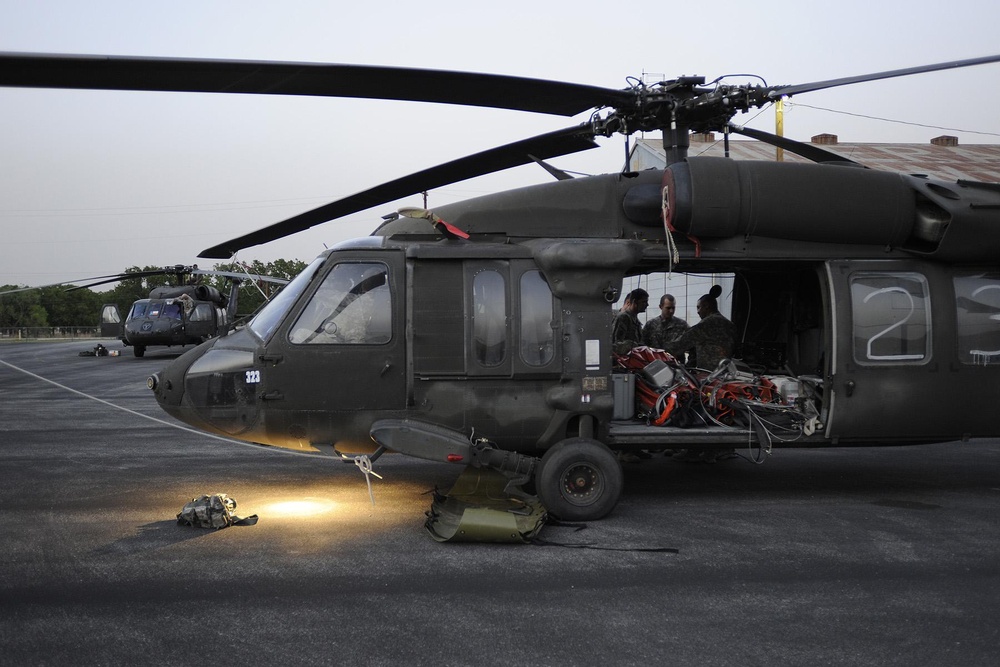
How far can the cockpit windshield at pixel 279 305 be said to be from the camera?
6.85 m

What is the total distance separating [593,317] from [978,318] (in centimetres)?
363

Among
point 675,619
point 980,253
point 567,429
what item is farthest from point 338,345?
point 980,253

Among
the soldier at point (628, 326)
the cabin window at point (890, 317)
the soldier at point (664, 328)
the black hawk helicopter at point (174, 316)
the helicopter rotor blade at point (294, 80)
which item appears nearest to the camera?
the helicopter rotor blade at point (294, 80)

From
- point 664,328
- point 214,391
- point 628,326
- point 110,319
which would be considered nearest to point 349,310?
point 214,391

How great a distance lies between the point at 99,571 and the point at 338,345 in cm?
242

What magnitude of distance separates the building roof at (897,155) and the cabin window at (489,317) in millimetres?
15206

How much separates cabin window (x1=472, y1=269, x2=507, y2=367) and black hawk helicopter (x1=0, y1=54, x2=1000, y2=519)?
0.04 feet

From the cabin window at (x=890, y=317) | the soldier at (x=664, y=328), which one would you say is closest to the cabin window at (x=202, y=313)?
the soldier at (x=664, y=328)

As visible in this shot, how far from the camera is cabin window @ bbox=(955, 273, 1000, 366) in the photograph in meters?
7.36

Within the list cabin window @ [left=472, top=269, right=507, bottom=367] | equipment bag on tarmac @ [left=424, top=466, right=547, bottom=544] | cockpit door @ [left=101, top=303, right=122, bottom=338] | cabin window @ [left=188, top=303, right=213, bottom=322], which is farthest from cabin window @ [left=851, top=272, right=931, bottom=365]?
cockpit door @ [left=101, top=303, right=122, bottom=338]

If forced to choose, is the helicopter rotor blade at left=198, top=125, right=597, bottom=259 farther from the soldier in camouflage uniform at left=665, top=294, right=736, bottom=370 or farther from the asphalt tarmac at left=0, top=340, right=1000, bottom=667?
the asphalt tarmac at left=0, top=340, right=1000, bottom=667

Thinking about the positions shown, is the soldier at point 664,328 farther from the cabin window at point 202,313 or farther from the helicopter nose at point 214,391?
the cabin window at point 202,313

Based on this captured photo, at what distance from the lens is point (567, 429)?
6.96 meters

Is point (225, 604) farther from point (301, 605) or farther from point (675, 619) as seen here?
point (675, 619)
